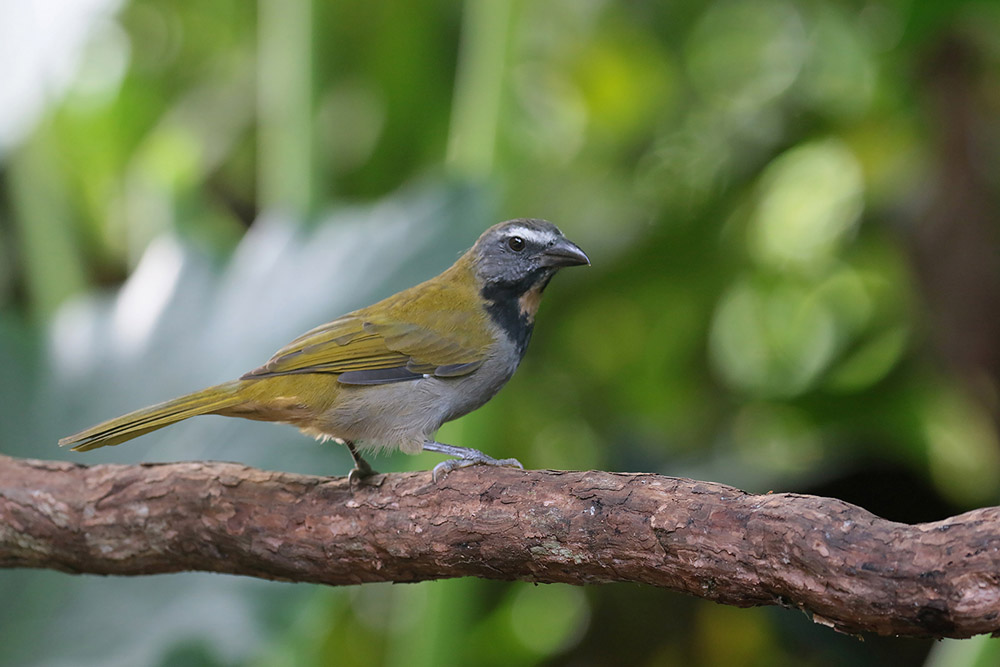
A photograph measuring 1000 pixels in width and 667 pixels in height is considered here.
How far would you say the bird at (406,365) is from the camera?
8.61 feet

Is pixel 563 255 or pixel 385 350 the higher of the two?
pixel 563 255

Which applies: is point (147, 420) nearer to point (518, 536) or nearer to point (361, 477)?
point (361, 477)

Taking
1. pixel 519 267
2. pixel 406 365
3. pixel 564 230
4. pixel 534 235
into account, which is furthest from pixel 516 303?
pixel 564 230

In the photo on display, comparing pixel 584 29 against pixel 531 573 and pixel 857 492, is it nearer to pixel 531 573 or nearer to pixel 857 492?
pixel 857 492

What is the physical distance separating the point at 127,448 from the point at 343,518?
148 centimetres

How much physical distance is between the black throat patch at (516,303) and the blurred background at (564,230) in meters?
0.40

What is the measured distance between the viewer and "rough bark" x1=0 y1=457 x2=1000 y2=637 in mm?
1738

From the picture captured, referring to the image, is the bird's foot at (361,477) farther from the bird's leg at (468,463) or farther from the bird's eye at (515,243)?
the bird's eye at (515,243)

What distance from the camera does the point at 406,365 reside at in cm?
284

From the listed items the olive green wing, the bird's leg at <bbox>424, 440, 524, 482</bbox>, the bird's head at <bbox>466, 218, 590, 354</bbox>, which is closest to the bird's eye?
the bird's head at <bbox>466, 218, 590, 354</bbox>

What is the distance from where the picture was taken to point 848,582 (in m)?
1.77

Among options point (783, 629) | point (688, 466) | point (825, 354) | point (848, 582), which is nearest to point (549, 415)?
point (688, 466)

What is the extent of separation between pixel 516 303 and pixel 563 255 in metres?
0.23

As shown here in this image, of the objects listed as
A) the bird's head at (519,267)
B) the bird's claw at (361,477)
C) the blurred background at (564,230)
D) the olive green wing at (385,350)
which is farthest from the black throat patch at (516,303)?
the bird's claw at (361,477)
